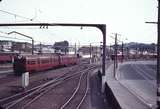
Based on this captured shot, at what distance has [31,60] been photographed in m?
45.5

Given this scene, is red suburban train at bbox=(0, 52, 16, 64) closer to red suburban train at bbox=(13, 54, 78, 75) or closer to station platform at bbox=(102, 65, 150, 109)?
red suburban train at bbox=(13, 54, 78, 75)

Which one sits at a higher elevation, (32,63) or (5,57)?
(5,57)

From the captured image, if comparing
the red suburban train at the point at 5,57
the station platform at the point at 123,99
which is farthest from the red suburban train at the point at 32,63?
the red suburban train at the point at 5,57

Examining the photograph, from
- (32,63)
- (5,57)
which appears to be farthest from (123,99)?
(5,57)

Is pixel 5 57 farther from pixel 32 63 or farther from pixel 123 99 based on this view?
pixel 123 99

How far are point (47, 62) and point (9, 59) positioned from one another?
25.6 meters

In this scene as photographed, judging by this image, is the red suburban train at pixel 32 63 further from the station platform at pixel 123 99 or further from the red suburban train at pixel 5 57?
the red suburban train at pixel 5 57

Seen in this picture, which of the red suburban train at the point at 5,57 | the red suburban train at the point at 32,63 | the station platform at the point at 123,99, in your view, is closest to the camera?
the station platform at the point at 123,99

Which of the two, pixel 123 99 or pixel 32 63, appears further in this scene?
pixel 32 63

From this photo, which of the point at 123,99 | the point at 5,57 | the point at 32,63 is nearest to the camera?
the point at 123,99

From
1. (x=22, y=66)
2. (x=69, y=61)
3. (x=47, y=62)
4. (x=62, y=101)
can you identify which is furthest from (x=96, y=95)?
(x=69, y=61)

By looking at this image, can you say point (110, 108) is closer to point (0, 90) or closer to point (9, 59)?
point (0, 90)

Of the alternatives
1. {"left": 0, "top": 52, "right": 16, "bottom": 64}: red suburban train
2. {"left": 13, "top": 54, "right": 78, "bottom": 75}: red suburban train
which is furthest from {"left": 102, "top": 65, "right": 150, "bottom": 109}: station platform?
{"left": 0, "top": 52, "right": 16, "bottom": 64}: red suburban train

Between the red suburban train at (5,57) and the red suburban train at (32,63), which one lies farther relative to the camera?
the red suburban train at (5,57)
